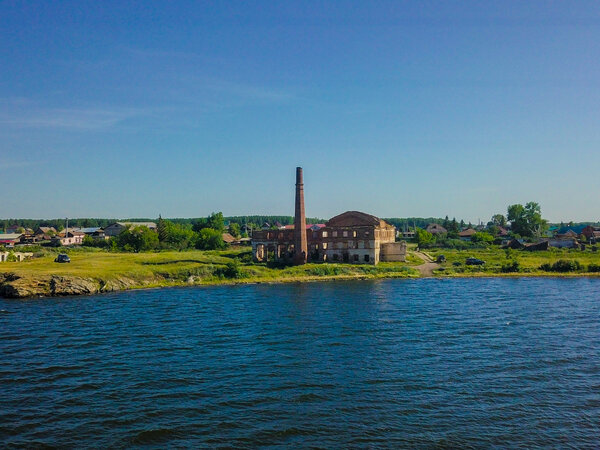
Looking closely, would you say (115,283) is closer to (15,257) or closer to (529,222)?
(15,257)

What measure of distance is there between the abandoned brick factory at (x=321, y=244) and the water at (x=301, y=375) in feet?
96.2

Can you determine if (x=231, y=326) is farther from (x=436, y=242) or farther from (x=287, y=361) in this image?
(x=436, y=242)

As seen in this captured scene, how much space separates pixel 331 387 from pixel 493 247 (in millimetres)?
93350

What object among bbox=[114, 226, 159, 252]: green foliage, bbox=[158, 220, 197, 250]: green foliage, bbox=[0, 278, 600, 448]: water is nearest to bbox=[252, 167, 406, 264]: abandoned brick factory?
bbox=[114, 226, 159, 252]: green foliage

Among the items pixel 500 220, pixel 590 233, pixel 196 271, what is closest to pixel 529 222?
pixel 590 233

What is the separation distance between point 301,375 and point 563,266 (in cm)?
5734

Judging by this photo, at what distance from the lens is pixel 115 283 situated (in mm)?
56250

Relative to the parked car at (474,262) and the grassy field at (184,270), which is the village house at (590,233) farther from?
the grassy field at (184,270)

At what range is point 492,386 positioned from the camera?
23312mm

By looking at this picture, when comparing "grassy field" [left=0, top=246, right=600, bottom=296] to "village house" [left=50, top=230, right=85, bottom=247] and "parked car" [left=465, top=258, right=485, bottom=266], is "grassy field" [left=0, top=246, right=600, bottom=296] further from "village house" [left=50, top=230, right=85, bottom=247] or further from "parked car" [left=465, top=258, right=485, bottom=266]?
"village house" [left=50, top=230, right=85, bottom=247]

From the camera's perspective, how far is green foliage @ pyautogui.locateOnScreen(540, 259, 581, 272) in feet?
228

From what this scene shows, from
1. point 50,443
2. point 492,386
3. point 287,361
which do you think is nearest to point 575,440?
point 492,386

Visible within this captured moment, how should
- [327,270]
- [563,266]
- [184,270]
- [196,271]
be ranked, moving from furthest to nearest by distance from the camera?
[563,266], [327,270], [196,271], [184,270]

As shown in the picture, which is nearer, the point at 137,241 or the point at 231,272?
the point at 231,272
